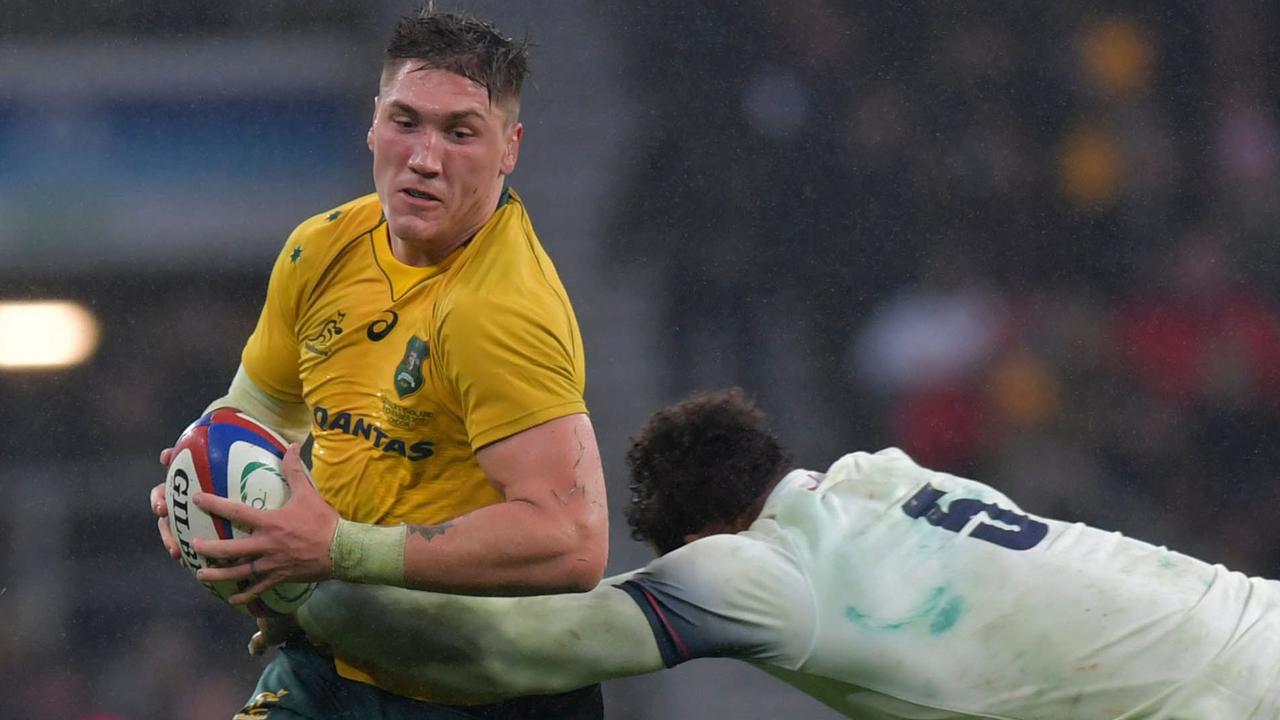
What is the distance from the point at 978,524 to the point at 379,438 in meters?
0.93

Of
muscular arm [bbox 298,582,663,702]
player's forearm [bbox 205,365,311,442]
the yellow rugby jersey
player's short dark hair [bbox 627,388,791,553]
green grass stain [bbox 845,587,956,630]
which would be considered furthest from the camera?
player's short dark hair [bbox 627,388,791,553]

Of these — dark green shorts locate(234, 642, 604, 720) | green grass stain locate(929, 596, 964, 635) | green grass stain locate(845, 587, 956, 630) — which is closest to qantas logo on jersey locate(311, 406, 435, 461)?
dark green shorts locate(234, 642, 604, 720)

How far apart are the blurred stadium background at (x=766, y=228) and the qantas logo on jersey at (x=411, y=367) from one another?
2.00 metres

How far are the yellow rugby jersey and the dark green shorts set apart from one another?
28 cm

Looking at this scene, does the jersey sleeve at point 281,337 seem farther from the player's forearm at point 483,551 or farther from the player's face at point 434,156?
the player's forearm at point 483,551

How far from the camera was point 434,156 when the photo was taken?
201 cm

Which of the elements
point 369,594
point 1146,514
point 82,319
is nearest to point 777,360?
point 1146,514

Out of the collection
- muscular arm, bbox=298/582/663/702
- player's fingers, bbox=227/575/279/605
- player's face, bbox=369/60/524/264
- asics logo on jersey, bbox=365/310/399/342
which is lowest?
muscular arm, bbox=298/582/663/702

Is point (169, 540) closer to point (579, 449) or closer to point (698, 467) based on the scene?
point (579, 449)

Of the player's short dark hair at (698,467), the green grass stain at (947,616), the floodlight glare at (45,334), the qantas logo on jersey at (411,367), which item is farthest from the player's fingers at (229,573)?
the floodlight glare at (45,334)

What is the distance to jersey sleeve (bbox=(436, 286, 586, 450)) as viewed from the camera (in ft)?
6.01

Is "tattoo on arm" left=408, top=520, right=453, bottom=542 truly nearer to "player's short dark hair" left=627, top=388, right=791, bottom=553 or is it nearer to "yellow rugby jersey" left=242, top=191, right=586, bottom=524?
"yellow rugby jersey" left=242, top=191, right=586, bottom=524

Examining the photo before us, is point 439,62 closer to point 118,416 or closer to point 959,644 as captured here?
point 959,644

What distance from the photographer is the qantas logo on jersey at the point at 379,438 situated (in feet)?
6.57
